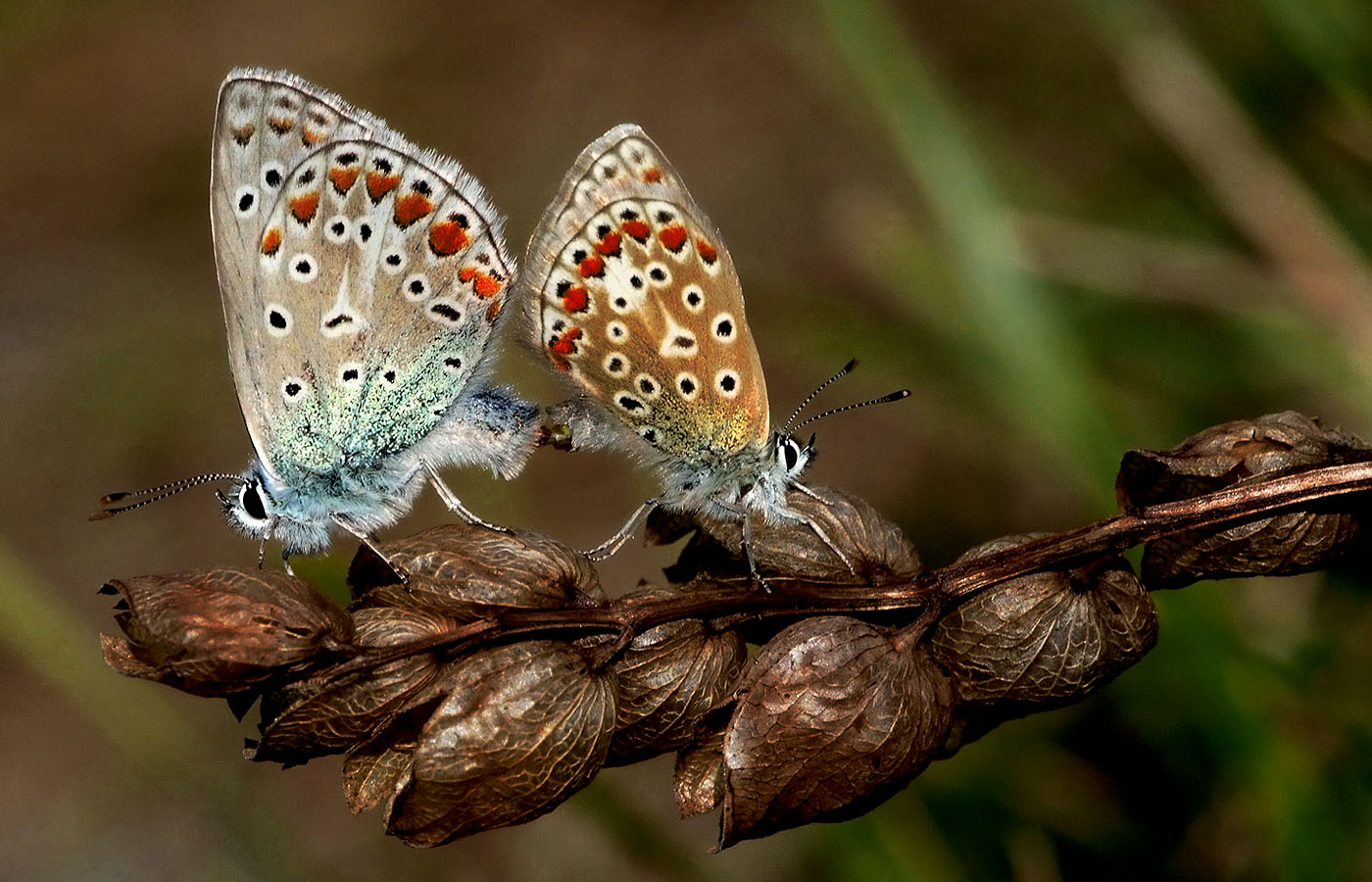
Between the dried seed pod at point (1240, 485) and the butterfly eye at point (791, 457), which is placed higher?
the dried seed pod at point (1240, 485)

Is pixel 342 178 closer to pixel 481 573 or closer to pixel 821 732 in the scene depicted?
pixel 481 573

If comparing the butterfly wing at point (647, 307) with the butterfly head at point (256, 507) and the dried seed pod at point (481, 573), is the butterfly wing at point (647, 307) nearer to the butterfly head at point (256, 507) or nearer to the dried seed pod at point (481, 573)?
the butterfly head at point (256, 507)

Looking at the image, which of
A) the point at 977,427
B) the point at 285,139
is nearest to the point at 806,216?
the point at 977,427

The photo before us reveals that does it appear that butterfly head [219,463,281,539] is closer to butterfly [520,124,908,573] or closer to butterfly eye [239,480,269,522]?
butterfly eye [239,480,269,522]

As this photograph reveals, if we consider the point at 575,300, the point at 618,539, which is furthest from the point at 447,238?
the point at 618,539

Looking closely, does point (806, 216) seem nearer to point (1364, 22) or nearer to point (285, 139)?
point (1364, 22)

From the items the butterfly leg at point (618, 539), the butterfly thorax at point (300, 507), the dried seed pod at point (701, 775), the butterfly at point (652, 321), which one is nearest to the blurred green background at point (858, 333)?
the butterfly thorax at point (300, 507)
